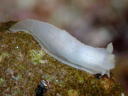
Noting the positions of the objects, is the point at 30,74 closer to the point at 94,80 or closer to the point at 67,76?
the point at 67,76

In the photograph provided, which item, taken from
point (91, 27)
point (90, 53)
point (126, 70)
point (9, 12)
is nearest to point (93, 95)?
point (90, 53)

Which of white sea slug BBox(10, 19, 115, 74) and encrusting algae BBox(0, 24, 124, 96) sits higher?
white sea slug BBox(10, 19, 115, 74)

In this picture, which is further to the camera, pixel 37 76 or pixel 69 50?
pixel 69 50

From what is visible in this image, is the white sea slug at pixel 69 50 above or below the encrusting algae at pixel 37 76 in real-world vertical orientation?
above
